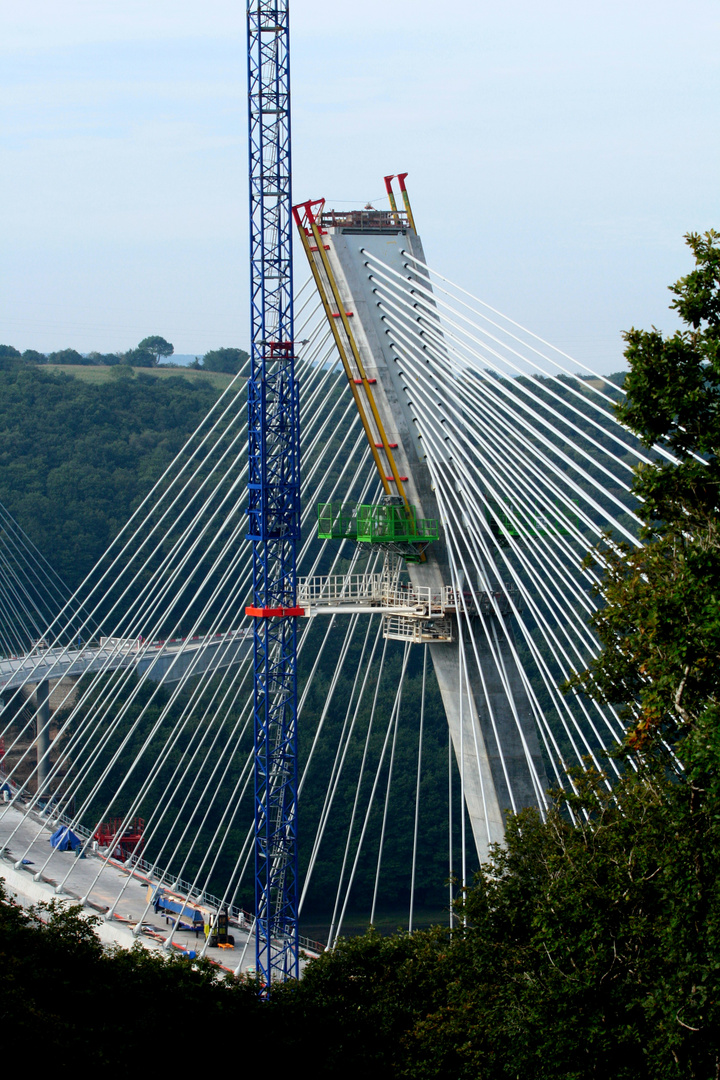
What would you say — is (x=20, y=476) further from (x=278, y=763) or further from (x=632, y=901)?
(x=632, y=901)

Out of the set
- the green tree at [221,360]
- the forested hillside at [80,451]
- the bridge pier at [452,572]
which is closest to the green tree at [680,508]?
the bridge pier at [452,572]

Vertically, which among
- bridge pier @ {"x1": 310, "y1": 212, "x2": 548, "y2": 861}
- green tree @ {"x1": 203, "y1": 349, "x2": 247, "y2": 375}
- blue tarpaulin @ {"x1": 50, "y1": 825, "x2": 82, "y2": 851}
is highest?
green tree @ {"x1": 203, "y1": 349, "x2": 247, "y2": 375}

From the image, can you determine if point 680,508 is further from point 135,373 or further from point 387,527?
point 135,373

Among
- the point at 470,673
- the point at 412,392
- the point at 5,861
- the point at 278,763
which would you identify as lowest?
the point at 5,861

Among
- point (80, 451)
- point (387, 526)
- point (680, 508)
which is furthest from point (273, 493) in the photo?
point (80, 451)

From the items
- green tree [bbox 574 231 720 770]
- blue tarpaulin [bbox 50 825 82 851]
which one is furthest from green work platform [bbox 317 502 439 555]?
blue tarpaulin [bbox 50 825 82 851]

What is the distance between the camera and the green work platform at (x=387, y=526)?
29.2m

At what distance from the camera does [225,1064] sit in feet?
62.1

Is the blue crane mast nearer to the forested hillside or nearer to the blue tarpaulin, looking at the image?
the blue tarpaulin

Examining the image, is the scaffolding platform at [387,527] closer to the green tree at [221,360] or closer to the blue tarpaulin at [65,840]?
the blue tarpaulin at [65,840]

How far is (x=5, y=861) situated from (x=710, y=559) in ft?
113

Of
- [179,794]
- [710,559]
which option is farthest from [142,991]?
[179,794]

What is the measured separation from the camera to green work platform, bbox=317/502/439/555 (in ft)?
95.9

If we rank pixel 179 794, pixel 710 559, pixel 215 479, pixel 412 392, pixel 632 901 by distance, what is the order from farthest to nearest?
pixel 215 479, pixel 179 794, pixel 412 392, pixel 632 901, pixel 710 559
